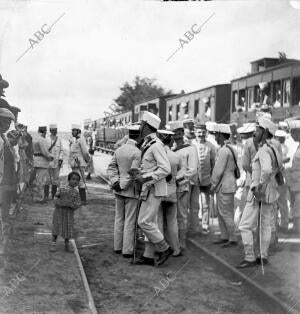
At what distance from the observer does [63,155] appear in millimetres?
11453

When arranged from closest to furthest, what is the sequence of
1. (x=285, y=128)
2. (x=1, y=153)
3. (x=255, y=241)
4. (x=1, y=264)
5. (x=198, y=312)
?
(x=198, y=312)
(x=1, y=153)
(x=1, y=264)
(x=255, y=241)
(x=285, y=128)

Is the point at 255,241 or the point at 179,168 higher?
the point at 179,168

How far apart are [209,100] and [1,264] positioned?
18590 millimetres

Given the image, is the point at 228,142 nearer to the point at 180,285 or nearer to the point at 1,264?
the point at 180,285

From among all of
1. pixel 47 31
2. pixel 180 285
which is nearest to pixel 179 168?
pixel 180 285

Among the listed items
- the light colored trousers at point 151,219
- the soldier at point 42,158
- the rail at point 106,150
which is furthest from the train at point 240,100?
the light colored trousers at point 151,219

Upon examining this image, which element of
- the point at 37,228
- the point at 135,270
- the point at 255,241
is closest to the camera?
the point at 135,270

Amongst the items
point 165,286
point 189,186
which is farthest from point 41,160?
point 165,286

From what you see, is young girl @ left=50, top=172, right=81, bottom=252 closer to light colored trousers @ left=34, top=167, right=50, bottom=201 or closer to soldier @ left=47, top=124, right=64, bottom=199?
light colored trousers @ left=34, top=167, right=50, bottom=201

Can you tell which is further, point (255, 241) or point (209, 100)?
point (209, 100)

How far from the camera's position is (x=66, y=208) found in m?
6.75

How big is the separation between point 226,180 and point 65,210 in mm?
2426

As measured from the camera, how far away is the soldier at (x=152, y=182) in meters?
6.14

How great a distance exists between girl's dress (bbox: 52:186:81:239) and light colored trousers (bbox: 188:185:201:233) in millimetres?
2145
